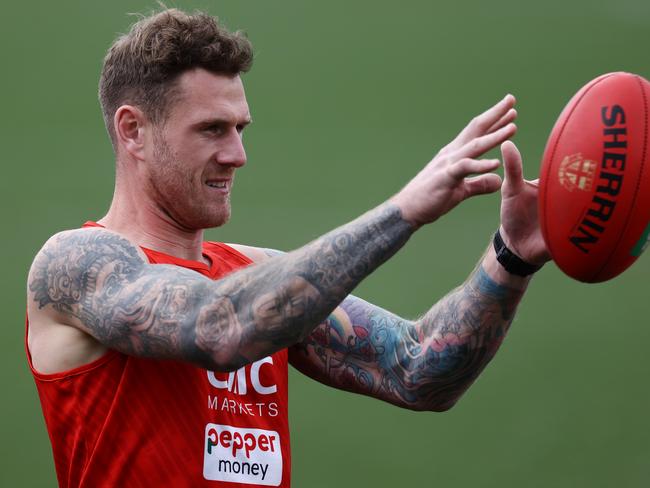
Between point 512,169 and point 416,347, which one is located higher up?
point 512,169

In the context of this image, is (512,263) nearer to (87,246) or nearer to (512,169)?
(512,169)

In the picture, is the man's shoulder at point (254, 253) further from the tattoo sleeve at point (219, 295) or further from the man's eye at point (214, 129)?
the tattoo sleeve at point (219, 295)

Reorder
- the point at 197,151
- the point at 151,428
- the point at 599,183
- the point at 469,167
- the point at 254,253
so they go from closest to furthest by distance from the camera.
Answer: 1. the point at 469,167
2. the point at 599,183
3. the point at 151,428
4. the point at 197,151
5. the point at 254,253

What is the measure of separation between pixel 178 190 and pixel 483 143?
0.60 metres

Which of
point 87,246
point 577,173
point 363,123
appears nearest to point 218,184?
point 87,246

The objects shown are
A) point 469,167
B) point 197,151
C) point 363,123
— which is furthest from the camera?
point 363,123

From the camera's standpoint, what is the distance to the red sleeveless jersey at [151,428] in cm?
150

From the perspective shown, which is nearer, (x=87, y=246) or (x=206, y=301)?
(x=206, y=301)

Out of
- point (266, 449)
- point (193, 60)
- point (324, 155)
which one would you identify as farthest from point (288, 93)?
point (266, 449)

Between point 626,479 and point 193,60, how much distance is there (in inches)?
83.1

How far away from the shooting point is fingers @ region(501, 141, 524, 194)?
4.80ft

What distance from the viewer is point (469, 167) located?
49.3 inches

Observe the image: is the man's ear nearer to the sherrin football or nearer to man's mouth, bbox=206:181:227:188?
man's mouth, bbox=206:181:227:188

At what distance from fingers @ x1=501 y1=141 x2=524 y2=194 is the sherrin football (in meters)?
0.06
